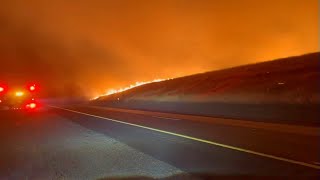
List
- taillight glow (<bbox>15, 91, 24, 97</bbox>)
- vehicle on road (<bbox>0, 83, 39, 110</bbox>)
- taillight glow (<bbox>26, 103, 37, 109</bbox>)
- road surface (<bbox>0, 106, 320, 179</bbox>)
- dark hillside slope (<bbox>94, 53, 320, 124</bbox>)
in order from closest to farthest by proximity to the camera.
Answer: road surface (<bbox>0, 106, 320, 179</bbox>) < dark hillside slope (<bbox>94, 53, 320, 124</bbox>) < vehicle on road (<bbox>0, 83, 39, 110</bbox>) < taillight glow (<bbox>15, 91, 24, 97</bbox>) < taillight glow (<bbox>26, 103, 37, 109</bbox>)

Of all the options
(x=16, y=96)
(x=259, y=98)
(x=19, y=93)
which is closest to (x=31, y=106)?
(x=16, y=96)

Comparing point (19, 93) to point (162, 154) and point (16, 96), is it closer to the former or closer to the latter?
point (16, 96)

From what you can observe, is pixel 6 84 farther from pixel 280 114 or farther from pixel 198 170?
pixel 198 170

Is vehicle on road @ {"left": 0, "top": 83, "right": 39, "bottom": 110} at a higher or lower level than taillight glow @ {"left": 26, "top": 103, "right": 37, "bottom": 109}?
higher

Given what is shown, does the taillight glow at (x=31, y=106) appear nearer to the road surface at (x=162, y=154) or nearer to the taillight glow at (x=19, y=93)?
the taillight glow at (x=19, y=93)

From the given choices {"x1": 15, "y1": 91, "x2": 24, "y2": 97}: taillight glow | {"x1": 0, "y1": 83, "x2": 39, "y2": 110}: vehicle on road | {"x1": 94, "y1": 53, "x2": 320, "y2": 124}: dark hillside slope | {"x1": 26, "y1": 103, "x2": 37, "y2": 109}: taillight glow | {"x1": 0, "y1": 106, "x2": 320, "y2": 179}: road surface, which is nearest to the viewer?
{"x1": 0, "y1": 106, "x2": 320, "y2": 179}: road surface

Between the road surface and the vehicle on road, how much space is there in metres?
27.0

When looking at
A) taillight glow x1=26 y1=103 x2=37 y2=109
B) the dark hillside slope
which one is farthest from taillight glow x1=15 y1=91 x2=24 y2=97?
the dark hillside slope

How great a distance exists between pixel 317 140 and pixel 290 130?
12.5 ft

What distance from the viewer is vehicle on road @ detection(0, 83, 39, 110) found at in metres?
45.2

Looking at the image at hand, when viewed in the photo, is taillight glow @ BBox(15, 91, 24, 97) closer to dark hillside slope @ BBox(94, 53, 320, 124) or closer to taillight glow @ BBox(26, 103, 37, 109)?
taillight glow @ BBox(26, 103, 37, 109)

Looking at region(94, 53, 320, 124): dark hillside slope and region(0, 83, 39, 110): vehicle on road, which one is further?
region(0, 83, 39, 110): vehicle on road

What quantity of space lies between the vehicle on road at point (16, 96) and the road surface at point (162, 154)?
88.6ft

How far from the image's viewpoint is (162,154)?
41.8 ft
